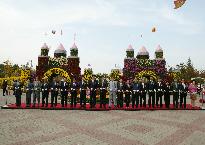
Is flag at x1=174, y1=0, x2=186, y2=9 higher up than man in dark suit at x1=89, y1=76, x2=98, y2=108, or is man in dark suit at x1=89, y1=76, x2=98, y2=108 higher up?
flag at x1=174, y1=0, x2=186, y2=9

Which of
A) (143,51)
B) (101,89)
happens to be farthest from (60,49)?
(101,89)

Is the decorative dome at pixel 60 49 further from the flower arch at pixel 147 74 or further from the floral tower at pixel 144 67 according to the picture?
the flower arch at pixel 147 74

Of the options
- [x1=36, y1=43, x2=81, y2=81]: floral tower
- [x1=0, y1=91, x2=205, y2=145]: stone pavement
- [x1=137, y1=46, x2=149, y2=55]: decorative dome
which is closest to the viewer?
[x1=0, y1=91, x2=205, y2=145]: stone pavement

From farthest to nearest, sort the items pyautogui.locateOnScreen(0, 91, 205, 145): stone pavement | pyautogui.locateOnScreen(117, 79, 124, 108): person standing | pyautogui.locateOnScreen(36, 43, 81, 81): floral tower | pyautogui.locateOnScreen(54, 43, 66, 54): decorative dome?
pyautogui.locateOnScreen(54, 43, 66, 54): decorative dome < pyautogui.locateOnScreen(36, 43, 81, 81): floral tower < pyautogui.locateOnScreen(117, 79, 124, 108): person standing < pyautogui.locateOnScreen(0, 91, 205, 145): stone pavement

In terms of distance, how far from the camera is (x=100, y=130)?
11.9 meters

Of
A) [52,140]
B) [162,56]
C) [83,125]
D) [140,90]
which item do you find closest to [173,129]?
[83,125]

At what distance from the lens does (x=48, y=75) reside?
133 ft

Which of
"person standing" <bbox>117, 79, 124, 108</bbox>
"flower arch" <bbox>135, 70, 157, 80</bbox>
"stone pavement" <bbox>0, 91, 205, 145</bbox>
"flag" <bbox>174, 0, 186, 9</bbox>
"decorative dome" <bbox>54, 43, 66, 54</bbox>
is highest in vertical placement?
"decorative dome" <bbox>54, 43, 66, 54</bbox>

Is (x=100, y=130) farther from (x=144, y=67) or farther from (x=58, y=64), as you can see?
(x=144, y=67)

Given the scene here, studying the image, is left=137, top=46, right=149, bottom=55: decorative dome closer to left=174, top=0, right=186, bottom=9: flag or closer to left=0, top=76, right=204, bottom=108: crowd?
left=0, top=76, right=204, bottom=108: crowd

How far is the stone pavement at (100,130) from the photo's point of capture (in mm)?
10125

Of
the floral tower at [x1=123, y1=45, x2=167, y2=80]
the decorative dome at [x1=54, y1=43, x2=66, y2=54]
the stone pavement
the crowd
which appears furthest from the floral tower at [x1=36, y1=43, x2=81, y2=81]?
the stone pavement

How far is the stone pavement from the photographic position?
10125 millimetres

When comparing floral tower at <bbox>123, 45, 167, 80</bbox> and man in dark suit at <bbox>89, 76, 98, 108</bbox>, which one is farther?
floral tower at <bbox>123, 45, 167, 80</bbox>
